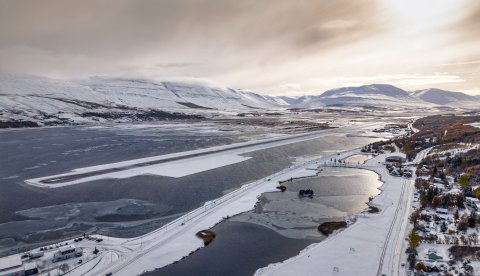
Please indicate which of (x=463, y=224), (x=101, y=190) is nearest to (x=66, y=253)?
(x=101, y=190)

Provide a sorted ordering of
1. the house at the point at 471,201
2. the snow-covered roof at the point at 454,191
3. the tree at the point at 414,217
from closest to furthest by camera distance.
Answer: the tree at the point at 414,217 → the house at the point at 471,201 → the snow-covered roof at the point at 454,191

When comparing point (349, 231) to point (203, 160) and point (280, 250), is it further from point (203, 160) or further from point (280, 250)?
point (203, 160)

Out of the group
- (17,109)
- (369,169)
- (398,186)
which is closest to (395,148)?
(369,169)

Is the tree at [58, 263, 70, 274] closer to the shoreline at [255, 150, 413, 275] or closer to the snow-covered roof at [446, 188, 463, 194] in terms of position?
the shoreline at [255, 150, 413, 275]

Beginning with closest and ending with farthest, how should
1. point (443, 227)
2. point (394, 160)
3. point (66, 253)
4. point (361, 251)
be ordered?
1. point (66, 253)
2. point (361, 251)
3. point (443, 227)
4. point (394, 160)

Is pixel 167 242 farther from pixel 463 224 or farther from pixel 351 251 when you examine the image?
pixel 463 224

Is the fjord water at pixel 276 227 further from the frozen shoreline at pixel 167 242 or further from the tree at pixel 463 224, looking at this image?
the tree at pixel 463 224

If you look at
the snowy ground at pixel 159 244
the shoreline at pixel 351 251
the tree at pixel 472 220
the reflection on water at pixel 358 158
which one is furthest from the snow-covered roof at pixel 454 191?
the snowy ground at pixel 159 244
